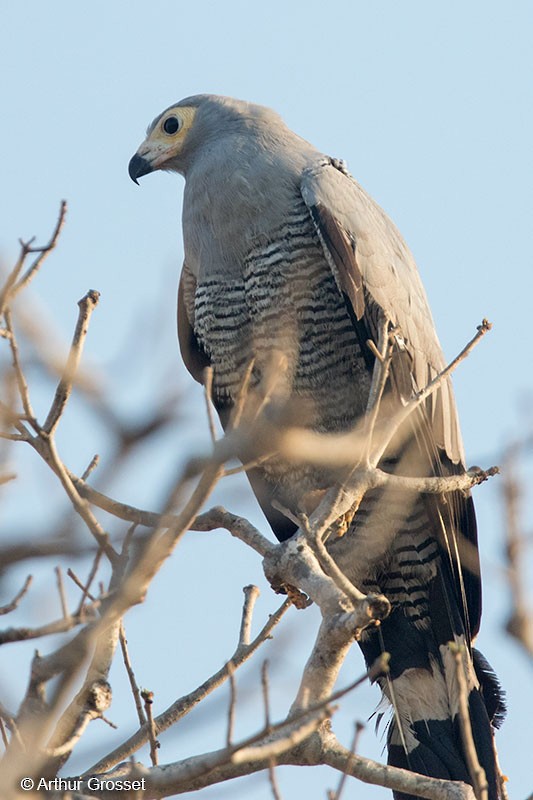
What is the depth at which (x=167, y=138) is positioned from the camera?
8.11m

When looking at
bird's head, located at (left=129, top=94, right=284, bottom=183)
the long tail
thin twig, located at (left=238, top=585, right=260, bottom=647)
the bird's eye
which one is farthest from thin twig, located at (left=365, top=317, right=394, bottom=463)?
the bird's eye

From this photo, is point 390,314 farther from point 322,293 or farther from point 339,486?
point 339,486

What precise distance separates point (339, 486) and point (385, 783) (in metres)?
1.25

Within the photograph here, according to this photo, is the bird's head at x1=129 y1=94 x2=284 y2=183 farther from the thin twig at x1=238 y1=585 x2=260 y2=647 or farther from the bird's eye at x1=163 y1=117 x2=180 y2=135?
the thin twig at x1=238 y1=585 x2=260 y2=647

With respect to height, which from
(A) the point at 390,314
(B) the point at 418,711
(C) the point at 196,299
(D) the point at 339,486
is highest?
(C) the point at 196,299

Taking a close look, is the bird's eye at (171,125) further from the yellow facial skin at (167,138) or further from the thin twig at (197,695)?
the thin twig at (197,695)

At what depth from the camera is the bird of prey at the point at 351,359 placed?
6496 mm

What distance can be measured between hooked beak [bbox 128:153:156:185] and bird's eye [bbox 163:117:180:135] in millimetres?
274

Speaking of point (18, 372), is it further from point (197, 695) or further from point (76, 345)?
point (197, 695)

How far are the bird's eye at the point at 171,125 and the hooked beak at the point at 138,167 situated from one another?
0.90 feet

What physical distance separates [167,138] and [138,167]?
30 centimetres

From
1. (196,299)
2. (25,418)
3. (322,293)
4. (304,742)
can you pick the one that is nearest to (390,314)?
(322,293)

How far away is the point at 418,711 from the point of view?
6309 mm

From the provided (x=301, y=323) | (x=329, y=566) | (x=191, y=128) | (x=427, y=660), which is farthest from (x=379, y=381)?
(x=191, y=128)
